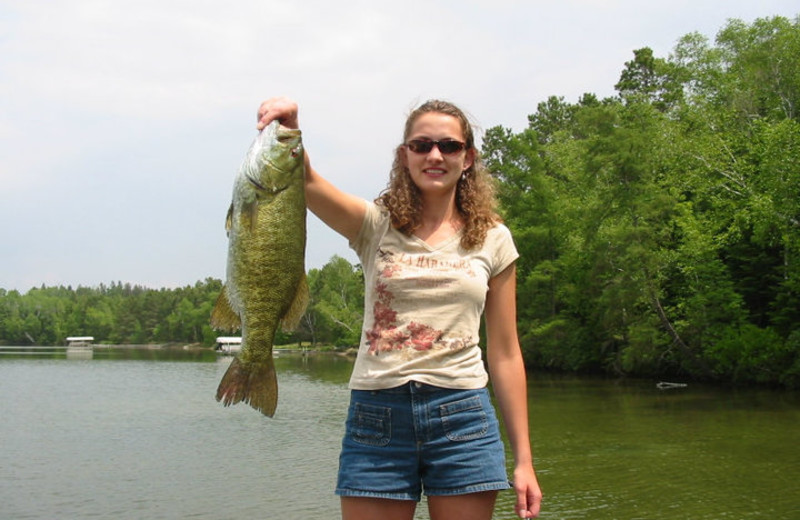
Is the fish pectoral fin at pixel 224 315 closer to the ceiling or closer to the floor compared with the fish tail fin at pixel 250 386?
closer to the ceiling

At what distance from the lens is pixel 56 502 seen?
14773mm

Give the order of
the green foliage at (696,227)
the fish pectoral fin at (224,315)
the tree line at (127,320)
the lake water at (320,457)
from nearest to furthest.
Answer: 1. the fish pectoral fin at (224,315)
2. the lake water at (320,457)
3. the green foliage at (696,227)
4. the tree line at (127,320)

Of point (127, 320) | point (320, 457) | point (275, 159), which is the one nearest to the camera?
point (275, 159)

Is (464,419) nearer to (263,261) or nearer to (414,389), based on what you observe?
(414,389)

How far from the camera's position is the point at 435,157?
2.84 m

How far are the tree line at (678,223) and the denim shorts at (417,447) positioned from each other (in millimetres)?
23078

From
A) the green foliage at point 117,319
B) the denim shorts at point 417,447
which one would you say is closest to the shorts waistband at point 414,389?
the denim shorts at point 417,447

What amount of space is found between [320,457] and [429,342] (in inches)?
660

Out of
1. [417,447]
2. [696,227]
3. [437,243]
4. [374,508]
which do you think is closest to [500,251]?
[437,243]

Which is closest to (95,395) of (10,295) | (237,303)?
(237,303)

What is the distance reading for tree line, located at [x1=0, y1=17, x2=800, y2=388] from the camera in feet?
91.9

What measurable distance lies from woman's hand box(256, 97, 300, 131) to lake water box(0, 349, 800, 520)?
37.2 feet

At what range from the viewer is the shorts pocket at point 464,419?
2.63 m

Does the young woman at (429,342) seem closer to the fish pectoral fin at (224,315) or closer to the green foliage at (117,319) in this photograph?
the fish pectoral fin at (224,315)
